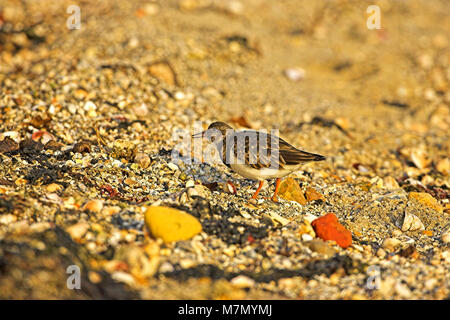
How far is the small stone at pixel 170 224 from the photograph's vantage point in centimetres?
430

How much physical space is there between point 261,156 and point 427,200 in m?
2.38

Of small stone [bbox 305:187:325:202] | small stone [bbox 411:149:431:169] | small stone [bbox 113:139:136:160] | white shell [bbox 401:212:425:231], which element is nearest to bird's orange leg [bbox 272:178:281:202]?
small stone [bbox 305:187:325:202]

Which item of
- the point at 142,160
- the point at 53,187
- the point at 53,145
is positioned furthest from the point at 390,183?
the point at 53,145

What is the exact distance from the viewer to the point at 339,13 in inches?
443

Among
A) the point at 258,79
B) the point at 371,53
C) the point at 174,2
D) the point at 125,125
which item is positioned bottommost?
the point at 125,125

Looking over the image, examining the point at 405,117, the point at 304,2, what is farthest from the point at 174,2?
the point at 405,117

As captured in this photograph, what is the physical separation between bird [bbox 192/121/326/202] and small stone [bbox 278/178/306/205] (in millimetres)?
120

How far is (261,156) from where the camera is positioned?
5.37 m

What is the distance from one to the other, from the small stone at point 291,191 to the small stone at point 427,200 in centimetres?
156

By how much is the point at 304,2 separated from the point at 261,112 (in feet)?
15.5

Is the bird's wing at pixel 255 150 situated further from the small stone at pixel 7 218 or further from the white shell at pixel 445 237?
the small stone at pixel 7 218

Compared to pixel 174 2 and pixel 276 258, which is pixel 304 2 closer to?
pixel 174 2

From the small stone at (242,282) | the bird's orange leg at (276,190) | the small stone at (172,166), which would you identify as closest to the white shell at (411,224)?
the bird's orange leg at (276,190)

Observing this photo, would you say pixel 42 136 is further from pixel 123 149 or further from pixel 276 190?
pixel 276 190
